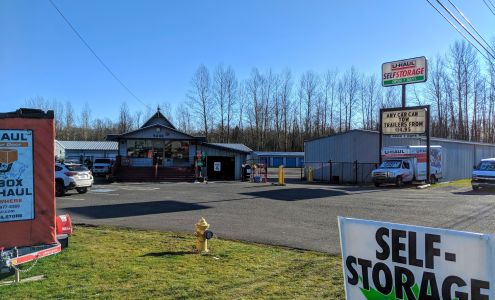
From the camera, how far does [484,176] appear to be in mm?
25641

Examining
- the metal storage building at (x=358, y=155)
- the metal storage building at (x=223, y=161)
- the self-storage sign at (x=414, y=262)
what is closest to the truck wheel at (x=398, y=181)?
the metal storage building at (x=358, y=155)

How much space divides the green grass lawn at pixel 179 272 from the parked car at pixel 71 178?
44.6 ft

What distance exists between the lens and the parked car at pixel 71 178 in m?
22.0

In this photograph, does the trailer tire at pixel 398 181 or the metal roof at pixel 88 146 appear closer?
the trailer tire at pixel 398 181

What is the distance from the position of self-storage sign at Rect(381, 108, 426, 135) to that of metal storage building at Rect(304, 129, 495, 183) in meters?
5.20

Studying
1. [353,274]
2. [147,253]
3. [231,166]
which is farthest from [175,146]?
[353,274]

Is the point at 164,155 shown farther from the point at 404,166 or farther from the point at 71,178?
the point at 404,166

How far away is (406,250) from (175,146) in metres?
39.1

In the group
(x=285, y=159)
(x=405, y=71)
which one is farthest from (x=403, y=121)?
(x=285, y=159)

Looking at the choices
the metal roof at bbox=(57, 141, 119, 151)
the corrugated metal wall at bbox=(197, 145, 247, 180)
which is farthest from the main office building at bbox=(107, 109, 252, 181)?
the metal roof at bbox=(57, 141, 119, 151)

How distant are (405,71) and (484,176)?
34.1 ft

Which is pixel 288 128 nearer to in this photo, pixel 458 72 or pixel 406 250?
pixel 458 72

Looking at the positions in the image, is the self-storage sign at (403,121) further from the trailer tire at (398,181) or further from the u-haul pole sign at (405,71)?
the trailer tire at (398,181)

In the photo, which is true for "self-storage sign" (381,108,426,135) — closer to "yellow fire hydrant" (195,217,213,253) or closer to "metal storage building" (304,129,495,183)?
"metal storage building" (304,129,495,183)
